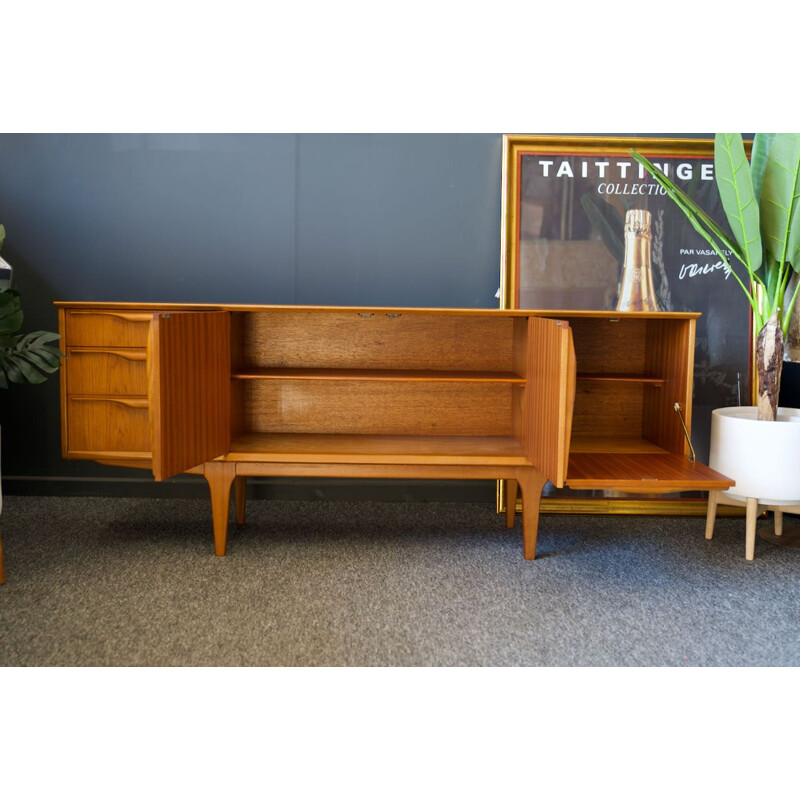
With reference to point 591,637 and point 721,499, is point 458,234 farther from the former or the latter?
point 591,637

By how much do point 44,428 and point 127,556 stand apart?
4.61 feet

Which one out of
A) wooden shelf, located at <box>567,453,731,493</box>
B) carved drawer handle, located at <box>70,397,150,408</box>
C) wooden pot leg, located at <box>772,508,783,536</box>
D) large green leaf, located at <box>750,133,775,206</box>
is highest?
large green leaf, located at <box>750,133,775,206</box>

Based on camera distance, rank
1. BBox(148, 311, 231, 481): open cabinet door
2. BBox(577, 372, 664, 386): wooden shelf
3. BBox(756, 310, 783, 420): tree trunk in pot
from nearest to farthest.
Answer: BBox(148, 311, 231, 481): open cabinet door < BBox(756, 310, 783, 420): tree trunk in pot < BBox(577, 372, 664, 386): wooden shelf

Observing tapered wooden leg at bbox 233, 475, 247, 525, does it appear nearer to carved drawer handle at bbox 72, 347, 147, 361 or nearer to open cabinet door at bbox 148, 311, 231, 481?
open cabinet door at bbox 148, 311, 231, 481

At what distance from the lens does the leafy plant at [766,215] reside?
3.17 metres

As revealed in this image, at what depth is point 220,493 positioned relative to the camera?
3.22m

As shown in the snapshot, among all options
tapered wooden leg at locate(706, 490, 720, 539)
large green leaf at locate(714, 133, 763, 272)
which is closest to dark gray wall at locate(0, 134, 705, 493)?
large green leaf at locate(714, 133, 763, 272)

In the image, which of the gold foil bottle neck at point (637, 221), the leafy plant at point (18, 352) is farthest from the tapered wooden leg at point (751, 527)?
the leafy plant at point (18, 352)

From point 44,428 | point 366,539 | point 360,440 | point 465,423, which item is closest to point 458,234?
point 465,423

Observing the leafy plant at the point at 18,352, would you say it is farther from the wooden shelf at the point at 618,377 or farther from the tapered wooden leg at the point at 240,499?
the wooden shelf at the point at 618,377

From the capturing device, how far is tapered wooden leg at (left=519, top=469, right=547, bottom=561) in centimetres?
319

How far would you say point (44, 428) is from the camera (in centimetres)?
420

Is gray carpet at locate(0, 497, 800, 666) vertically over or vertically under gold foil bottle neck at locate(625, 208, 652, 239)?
under

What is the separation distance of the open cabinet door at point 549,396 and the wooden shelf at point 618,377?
40 cm
